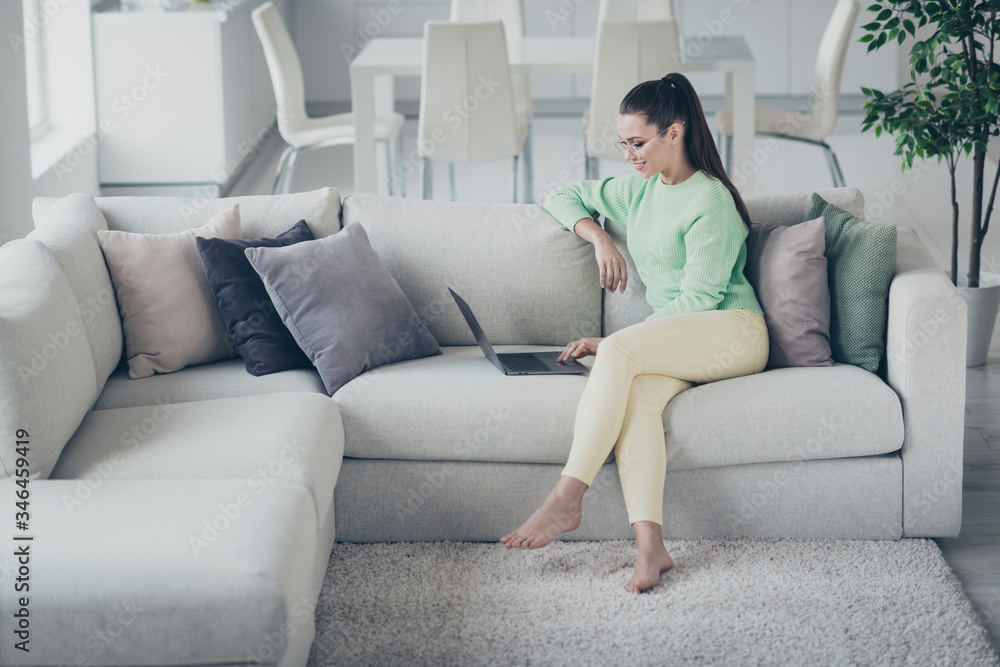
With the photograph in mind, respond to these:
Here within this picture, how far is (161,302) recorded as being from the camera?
2354 millimetres

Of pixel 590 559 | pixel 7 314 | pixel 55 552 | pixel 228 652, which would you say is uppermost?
pixel 7 314

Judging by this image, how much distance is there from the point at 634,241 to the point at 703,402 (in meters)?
0.50

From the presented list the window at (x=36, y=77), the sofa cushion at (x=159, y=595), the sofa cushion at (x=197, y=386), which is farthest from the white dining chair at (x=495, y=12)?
the sofa cushion at (x=159, y=595)

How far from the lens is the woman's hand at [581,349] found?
7.62 feet

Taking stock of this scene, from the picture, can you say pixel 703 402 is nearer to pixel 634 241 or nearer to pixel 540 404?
pixel 540 404

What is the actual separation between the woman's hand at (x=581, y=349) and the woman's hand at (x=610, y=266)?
232 millimetres

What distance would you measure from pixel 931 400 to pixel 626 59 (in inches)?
94.1

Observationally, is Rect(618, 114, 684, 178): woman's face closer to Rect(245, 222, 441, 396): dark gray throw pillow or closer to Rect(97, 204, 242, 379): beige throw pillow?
Rect(245, 222, 441, 396): dark gray throw pillow

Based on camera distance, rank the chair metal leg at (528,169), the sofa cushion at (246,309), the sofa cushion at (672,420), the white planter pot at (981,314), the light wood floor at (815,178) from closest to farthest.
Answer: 1. the sofa cushion at (672,420)
2. the sofa cushion at (246,309)
3. the white planter pot at (981,314)
4. the light wood floor at (815,178)
5. the chair metal leg at (528,169)

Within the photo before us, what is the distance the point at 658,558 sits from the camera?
2055 millimetres

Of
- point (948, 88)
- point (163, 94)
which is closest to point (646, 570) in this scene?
point (948, 88)

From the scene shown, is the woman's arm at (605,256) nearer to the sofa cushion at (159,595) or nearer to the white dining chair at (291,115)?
the sofa cushion at (159,595)

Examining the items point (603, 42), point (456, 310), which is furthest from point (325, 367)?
point (603, 42)

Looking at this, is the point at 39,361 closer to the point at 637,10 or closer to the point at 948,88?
the point at 948,88
